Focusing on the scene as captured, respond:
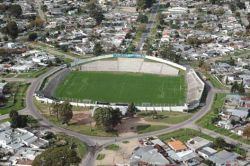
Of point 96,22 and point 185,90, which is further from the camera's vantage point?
point 96,22

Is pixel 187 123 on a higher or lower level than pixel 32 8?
lower

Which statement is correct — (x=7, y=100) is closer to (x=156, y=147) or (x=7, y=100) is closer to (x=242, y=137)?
(x=156, y=147)

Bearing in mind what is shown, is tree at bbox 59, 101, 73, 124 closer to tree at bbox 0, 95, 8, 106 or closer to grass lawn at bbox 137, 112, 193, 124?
grass lawn at bbox 137, 112, 193, 124

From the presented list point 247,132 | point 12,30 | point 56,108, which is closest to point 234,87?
point 247,132

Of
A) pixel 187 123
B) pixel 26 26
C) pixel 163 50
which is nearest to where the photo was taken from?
pixel 187 123

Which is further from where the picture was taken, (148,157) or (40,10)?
(40,10)

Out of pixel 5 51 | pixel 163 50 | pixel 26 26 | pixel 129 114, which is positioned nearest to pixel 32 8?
pixel 26 26

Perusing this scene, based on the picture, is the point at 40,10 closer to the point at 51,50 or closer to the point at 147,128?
the point at 51,50
